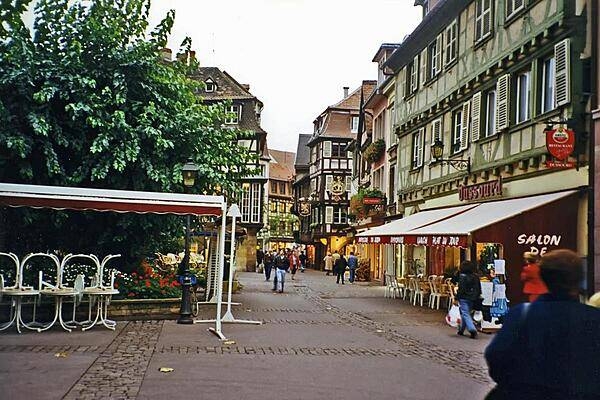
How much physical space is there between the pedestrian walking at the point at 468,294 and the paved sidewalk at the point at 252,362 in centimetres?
37

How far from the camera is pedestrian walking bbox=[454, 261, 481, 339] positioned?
14.3m

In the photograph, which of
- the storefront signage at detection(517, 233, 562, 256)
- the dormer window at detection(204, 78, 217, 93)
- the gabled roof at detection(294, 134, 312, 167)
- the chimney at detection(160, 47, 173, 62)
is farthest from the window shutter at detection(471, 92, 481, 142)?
the gabled roof at detection(294, 134, 312, 167)

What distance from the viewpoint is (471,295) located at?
14.3 metres

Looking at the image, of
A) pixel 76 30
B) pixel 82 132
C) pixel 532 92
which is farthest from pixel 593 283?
pixel 76 30

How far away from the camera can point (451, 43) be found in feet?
77.4

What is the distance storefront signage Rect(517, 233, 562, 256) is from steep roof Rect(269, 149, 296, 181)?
83655 millimetres

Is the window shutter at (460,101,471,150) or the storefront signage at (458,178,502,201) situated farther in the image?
the window shutter at (460,101,471,150)

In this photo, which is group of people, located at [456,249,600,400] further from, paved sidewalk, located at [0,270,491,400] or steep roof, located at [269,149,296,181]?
steep roof, located at [269,149,296,181]

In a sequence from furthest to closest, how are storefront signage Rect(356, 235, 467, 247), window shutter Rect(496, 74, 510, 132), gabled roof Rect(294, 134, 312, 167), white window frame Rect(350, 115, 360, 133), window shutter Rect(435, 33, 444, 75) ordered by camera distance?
gabled roof Rect(294, 134, 312, 167), white window frame Rect(350, 115, 360, 133), window shutter Rect(435, 33, 444, 75), window shutter Rect(496, 74, 510, 132), storefront signage Rect(356, 235, 467, 247)

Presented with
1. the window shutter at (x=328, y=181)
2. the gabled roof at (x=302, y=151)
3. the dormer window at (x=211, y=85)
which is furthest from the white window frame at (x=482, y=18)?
the gabled roof at (x=302, y=151)

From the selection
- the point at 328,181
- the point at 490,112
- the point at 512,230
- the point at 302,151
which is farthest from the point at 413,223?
the point at 302,151

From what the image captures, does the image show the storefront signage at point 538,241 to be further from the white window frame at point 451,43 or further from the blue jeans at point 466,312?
the white window frame at point 451,43

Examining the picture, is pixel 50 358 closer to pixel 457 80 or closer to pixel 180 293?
pixel 180 293

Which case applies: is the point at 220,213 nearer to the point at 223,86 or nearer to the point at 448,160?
the point at 448,160
